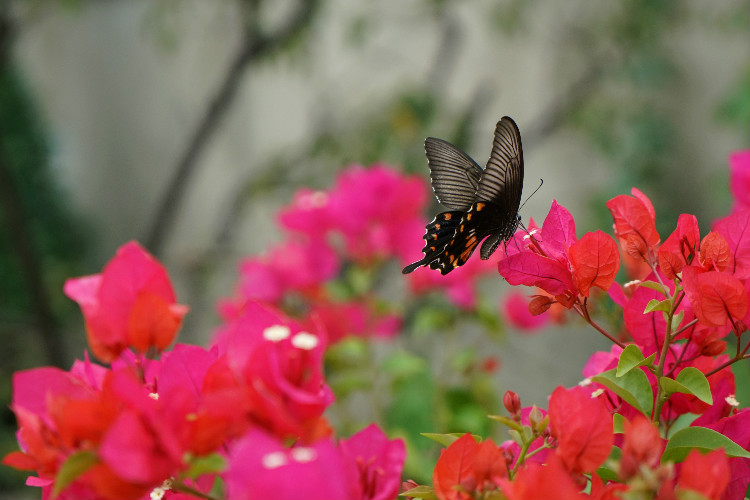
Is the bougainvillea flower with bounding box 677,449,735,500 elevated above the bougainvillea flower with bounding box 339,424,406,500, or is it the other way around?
the bougainvillea flower with bounding box 677,449,735,500

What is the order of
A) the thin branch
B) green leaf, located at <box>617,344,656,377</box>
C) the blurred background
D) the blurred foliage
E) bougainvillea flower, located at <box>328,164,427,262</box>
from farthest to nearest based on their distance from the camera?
1. the blurred foliage
2. the blurred background
3. the thin branch
4. bougainvillea flower, located at <box>328,164,427,262</box>
5. green leaf, located at <box>617,344,656,377</box>

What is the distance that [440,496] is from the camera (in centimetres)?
28

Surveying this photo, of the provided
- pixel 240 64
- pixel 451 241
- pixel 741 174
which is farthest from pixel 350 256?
pixel 240 64

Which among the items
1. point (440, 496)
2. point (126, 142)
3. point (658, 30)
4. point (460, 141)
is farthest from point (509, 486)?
point (126, 142)

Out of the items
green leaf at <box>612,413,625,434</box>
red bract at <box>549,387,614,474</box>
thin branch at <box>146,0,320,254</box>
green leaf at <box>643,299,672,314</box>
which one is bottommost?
red bract at <box>549,387,614,474</box>

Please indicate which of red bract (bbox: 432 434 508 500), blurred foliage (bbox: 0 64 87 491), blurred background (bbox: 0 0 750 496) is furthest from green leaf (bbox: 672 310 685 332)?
blurred foliage (bbox: 0 64 87 491)

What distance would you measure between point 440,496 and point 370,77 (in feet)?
8.04

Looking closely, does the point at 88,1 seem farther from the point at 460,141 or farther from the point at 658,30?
the point at 658,30

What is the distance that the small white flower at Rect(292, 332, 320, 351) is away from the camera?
0.23 metres

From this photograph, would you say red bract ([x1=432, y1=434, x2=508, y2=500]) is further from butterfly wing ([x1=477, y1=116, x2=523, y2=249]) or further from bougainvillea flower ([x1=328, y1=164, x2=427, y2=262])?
bougainvillea flower ([x1=328, y1=164, x2=427, y2=262])

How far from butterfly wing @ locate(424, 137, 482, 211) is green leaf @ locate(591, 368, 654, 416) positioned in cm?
21

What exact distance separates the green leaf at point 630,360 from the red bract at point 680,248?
47mm

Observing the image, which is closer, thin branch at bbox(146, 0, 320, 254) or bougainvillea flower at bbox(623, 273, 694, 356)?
bougainvillea flower at bbox(623, 273, 694, 356)

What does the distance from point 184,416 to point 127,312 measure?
0.23 feet
